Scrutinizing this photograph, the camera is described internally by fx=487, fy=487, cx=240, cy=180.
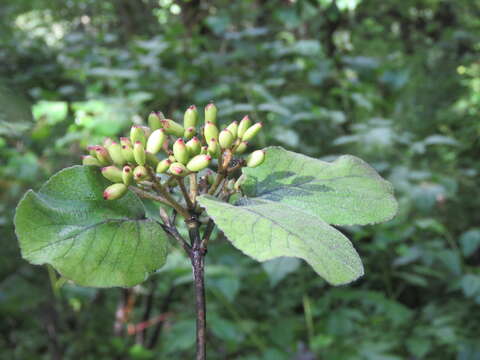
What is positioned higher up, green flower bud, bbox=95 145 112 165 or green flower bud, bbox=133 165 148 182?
green flower bud, bbox=95 145 112 165

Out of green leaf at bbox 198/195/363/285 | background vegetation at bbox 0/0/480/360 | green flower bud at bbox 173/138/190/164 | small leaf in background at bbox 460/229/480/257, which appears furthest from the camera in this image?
small leaf in background at bbox 460/229/480/257

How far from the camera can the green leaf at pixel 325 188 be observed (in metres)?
0.58

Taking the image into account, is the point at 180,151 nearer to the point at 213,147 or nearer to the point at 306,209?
the point at 213,147

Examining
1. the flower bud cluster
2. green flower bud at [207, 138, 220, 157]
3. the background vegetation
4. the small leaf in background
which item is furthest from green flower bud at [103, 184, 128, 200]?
the small leaf in background

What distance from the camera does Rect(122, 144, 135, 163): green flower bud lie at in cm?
53

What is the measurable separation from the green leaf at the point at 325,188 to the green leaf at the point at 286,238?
0.33ft

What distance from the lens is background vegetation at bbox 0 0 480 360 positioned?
6.61ft

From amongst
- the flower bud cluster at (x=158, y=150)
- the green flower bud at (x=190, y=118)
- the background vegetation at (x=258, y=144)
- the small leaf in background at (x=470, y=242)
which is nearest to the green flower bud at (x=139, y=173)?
the flower bud cluster at (x=158, y=150)

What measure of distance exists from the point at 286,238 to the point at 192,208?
0.14m

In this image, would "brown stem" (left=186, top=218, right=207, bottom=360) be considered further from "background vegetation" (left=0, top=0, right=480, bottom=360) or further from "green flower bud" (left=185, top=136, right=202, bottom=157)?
"background vegetation" (left=0, top=0, right=480, bottom=360)

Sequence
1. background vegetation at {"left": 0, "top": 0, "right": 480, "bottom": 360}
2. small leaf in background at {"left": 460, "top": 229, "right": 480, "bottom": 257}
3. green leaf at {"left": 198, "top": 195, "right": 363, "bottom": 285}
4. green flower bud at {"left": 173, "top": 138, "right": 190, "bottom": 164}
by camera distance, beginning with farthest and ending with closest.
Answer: small leaf in background at {"left": 460, "top": 229, "right": 480, "bottom": 257} < background vegetation at {"left": 0, "top": 0, "right": 480, "bottom": 360} < green flower bud at {"left": 173, "top": 138, "right": 190, "bottom": 164} < green leaf at {"left": 198, "top": 195, "right": 363, "bottom": 285}

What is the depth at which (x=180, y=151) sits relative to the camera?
525 millimetres

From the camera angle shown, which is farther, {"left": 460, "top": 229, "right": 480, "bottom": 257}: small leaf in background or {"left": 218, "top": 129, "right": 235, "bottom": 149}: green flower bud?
{"left": 460, "top": 229, "right": 480, "bottom": 257}: small leaf in background

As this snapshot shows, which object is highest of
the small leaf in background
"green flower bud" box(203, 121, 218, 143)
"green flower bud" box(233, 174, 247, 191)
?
"green flower bud" box(203, 121, 218, 143)
